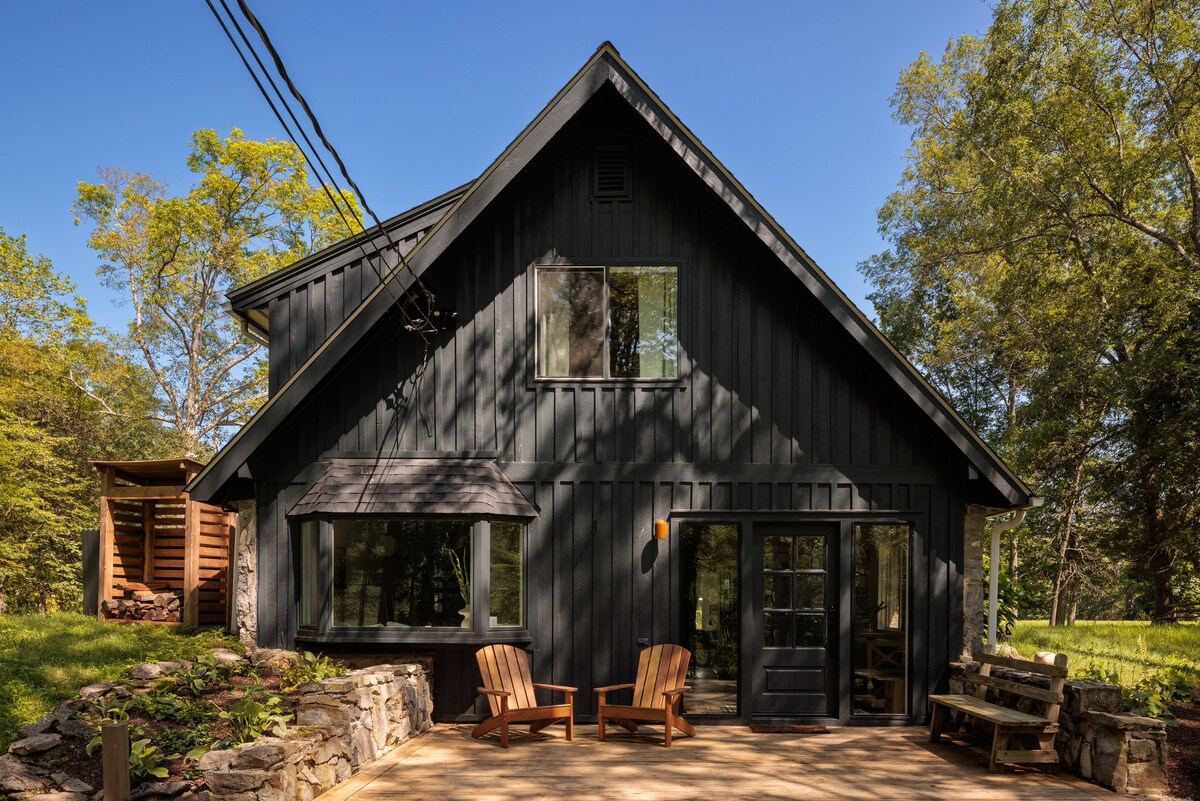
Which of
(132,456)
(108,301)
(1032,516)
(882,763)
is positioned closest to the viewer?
(882,763)

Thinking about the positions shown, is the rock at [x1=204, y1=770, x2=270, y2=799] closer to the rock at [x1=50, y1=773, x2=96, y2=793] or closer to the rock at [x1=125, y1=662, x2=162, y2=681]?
the rock at [x1=50, y1=773, x2=96, y2=793]

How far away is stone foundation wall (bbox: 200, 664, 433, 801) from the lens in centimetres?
488

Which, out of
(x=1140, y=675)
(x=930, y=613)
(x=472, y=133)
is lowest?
(x=1140, y=675)

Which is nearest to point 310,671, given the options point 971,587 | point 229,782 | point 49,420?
point 229,782

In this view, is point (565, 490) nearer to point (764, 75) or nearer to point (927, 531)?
point (927, 531)

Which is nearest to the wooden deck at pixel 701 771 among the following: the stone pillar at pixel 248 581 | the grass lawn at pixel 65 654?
the stone pillar at pixel 248 581

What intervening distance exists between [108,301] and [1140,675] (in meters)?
26.8

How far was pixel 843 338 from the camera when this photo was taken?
26.9ft

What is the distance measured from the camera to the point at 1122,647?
12.8 m

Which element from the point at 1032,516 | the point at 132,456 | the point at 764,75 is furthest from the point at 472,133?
the point at 132,456

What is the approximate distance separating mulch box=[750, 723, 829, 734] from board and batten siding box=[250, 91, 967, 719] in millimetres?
1124

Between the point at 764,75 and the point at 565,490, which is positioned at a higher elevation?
the point at 764,75

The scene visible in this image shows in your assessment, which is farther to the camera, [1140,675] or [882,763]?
[1140,675]

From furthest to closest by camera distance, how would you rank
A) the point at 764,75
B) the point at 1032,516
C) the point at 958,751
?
1. the point at 1032,516
2. the point at 764,75
3. the point at 958,751
